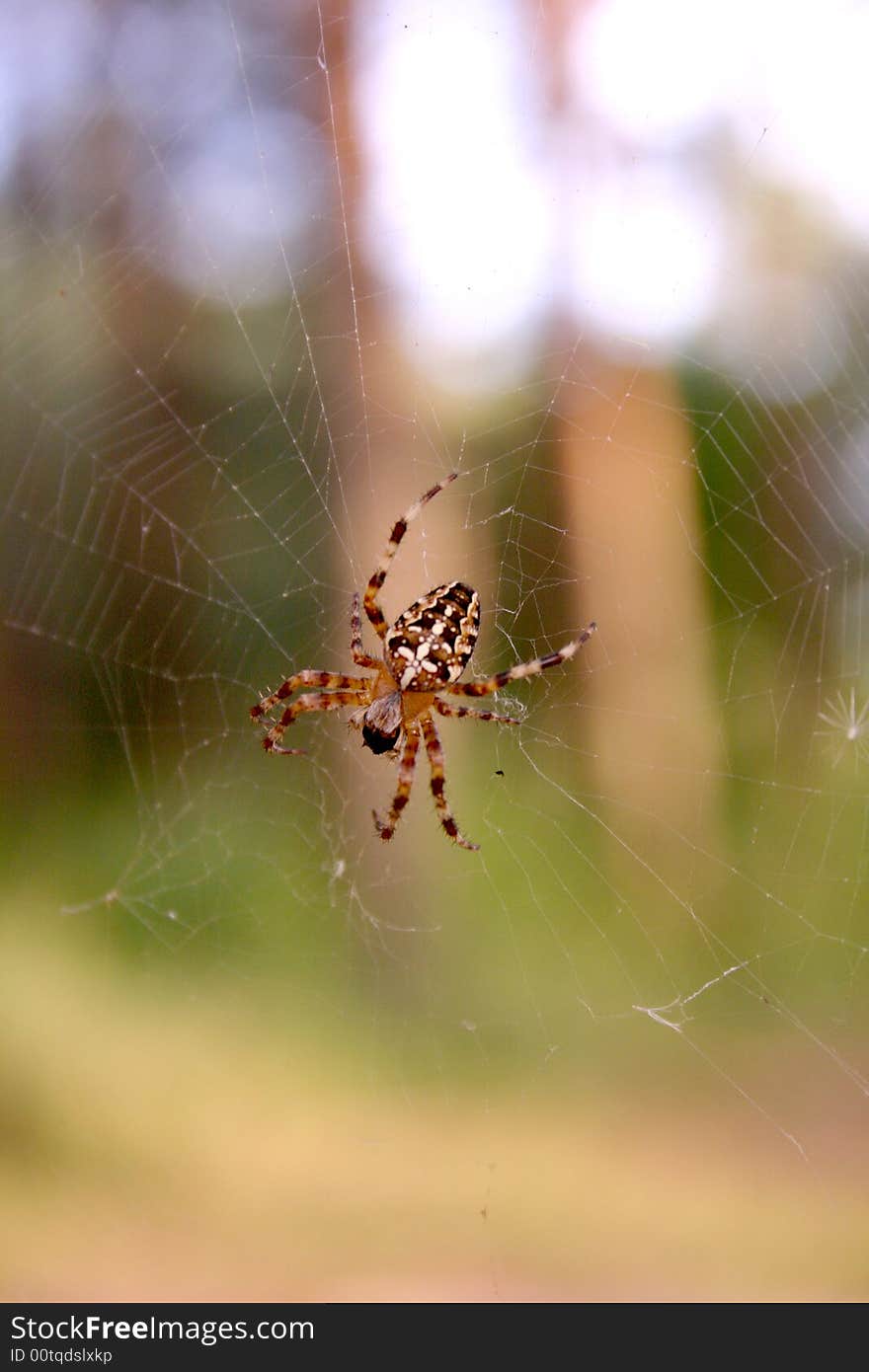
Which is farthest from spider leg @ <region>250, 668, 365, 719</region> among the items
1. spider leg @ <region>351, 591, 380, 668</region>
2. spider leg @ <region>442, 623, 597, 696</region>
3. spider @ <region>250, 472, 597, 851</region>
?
spider leg @ <region>442, 623, 597, 696</region>

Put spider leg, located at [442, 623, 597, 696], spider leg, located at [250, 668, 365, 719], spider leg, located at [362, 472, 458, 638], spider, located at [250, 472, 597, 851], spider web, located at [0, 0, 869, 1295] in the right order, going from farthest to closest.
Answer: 1. spider web, located at [0, 0, 869, 1295]
2. spider leg, located at [250, 668, 365, 719]
3. spider leg, located at [362, 472, 458, 638]
4. spider, located at [250, 472, 597, 851]
5. spider leg, located at [442, 623, 597, 696]

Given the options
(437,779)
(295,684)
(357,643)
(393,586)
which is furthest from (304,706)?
(393,586)

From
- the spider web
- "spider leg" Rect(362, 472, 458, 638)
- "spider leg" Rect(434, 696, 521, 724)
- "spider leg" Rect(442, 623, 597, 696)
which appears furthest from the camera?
the spider web

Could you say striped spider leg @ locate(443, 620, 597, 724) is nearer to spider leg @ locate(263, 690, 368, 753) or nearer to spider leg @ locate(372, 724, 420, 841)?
spider leg @ locate(372, 724, 420, 841)

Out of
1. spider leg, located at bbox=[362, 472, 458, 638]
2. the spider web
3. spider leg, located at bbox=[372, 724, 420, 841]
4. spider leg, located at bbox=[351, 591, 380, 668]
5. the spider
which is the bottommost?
spider leg, located at bbox=[372, 724, 420, 841]

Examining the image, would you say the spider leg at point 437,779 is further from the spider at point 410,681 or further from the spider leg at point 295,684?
the spider leg at point 295,684

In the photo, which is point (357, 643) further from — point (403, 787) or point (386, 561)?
point (403, 787)

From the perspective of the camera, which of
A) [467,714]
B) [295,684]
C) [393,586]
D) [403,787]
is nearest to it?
[467,714]
